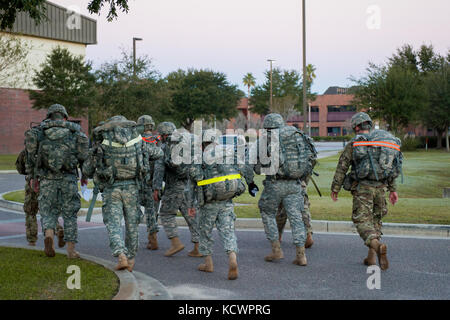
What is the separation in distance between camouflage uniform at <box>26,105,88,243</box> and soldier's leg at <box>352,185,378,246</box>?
379 cm

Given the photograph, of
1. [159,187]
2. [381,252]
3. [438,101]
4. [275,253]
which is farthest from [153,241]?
[438,101]

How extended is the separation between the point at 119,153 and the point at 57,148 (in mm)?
1249

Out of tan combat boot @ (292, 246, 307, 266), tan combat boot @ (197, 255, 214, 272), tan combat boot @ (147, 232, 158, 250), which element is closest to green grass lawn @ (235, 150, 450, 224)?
tan combat boot @ (147, 232, 158, 250)

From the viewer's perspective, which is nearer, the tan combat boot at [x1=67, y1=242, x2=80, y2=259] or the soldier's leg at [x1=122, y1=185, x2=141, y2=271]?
the soldier's leg at [x1=122, y1=185, x2=141, y2=271]

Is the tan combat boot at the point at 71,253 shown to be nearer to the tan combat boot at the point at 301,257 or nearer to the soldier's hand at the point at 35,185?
the soldier's hand at the point at 35,185

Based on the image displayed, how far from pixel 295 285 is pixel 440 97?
44643 mm

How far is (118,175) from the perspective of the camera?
6.48 metres

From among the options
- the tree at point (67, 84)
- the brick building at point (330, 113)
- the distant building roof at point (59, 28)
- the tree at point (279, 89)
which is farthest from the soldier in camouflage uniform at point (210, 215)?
the brick building at point (330, 113)

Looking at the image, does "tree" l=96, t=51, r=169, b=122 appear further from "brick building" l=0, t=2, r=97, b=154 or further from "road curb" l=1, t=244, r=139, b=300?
"road curb" l=1, t=244, r=139, b=300

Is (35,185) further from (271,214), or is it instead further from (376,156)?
(376,156)

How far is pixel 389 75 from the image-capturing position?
43125 millimetres

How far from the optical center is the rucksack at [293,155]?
7.24 meters

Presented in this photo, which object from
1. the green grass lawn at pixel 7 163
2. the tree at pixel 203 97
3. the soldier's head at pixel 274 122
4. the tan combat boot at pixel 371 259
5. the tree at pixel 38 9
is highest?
the tree at pixel 203 97

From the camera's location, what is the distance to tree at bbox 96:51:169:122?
32719mm
